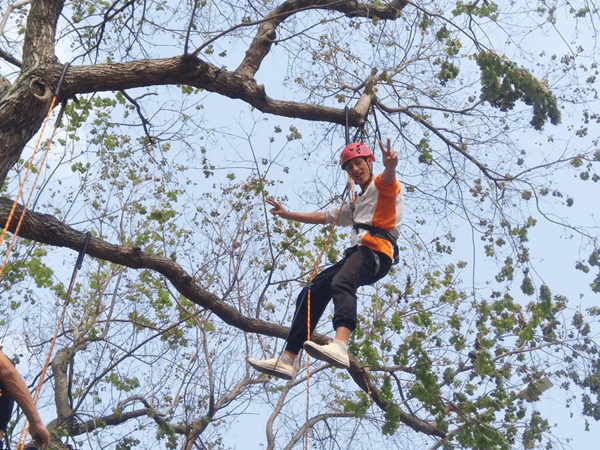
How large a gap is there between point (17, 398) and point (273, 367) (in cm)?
156

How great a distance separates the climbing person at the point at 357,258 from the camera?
14.7ft

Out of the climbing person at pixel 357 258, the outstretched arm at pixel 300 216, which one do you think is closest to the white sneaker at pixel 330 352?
the climbing person at pixel 357 258

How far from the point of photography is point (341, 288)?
448 cm

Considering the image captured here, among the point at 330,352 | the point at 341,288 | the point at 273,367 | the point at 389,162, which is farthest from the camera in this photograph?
the point at 273,367

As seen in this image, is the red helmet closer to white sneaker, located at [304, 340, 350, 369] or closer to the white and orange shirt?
the white and orange shirt

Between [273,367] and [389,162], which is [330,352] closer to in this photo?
[273,367]

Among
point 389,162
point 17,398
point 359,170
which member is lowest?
point 17,398

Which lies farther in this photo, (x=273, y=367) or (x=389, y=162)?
(x=273, y=367)

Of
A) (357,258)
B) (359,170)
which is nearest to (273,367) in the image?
(357,258)

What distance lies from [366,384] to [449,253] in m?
1.91

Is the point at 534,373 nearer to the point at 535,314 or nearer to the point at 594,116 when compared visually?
the point at 535,314

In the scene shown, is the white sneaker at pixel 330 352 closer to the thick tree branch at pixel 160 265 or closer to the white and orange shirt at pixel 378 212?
the white and orange shirt at pixel 378 212

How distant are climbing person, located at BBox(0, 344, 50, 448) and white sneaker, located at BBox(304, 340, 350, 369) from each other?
54.7 inches

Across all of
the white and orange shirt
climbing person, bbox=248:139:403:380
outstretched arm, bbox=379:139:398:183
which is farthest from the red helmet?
outstretched arm, bbox=379:139:398:183
